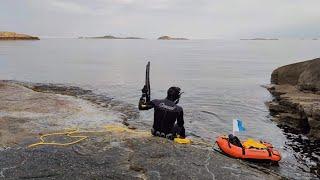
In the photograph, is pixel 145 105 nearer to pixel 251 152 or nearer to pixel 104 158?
pixel 104 158

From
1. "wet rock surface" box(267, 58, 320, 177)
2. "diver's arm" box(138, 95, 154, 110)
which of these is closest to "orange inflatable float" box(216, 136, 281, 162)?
"wet rock surface" box(267, 58, 320, 177)

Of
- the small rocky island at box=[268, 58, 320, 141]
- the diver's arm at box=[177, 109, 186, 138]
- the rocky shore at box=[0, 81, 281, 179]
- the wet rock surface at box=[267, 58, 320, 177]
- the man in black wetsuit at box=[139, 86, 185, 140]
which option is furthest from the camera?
the small rocky island at box=[268, 58, 320, 141]

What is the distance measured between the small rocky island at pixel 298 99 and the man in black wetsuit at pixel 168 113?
1016 centimetres

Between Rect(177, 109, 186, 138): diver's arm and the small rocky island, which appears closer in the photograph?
Rect(177, 109, 186, 138): diver's arm

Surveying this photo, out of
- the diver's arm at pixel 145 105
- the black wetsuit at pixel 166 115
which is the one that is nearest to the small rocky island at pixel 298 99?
the black wetsuit at pixel 166 115

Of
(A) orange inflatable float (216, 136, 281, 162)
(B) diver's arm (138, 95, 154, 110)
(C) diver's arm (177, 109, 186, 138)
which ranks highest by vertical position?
(B) diver's arm (138, 95, 154, 110)

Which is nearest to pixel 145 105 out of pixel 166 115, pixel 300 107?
pixel 166 115

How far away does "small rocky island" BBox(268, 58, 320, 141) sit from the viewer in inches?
1031

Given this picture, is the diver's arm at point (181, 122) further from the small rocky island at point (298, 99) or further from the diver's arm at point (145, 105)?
the small rocky island at point (298, 99)

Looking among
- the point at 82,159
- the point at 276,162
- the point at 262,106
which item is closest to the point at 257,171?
the point at 276,162

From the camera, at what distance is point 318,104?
27234mm

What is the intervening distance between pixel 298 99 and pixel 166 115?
18.5 m

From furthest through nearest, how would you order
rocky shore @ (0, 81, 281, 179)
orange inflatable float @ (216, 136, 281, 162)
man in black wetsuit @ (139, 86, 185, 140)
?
orange inflatable float @ (216, 136, 281, 162) < man in black wetsuit @ (139, 86, 185, 140) < rocky shore @ (0, 81, 281, 179)

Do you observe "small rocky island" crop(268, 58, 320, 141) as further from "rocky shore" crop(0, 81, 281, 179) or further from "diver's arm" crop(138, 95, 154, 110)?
"diver's arm" crop(138, 95, 154, 110)
